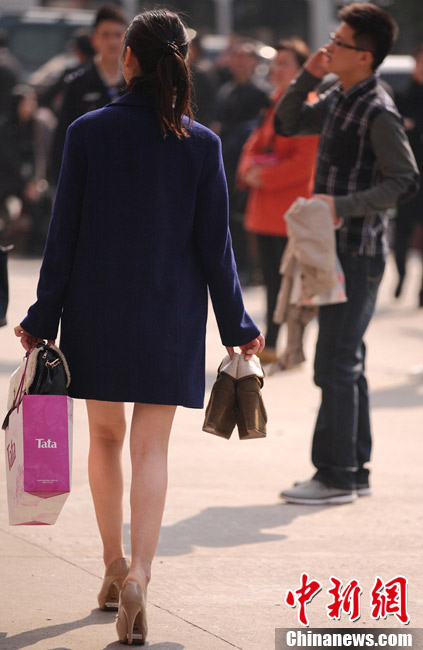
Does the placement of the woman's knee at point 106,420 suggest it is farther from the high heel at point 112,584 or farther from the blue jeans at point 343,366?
the blue jeans at point 343,366

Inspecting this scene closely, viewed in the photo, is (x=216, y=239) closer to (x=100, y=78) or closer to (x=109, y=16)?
(x=100, y=78)

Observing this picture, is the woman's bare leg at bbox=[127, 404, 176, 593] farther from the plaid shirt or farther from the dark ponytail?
the plaid shirt

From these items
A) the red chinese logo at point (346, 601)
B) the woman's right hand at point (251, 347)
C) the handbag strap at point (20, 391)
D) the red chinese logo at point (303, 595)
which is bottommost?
the red chinese logo at point (303, 595)

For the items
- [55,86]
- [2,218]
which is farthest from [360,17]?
[2,218]

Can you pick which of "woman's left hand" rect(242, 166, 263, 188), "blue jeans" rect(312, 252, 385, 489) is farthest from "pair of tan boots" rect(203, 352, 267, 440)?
"woman's left hand" rect(242, 166, 263, 188)

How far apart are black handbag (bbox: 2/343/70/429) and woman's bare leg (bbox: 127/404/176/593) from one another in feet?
0.91

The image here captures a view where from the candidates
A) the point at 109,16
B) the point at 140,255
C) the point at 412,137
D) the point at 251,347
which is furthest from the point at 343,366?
the point at 412,137

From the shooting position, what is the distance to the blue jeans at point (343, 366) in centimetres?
521

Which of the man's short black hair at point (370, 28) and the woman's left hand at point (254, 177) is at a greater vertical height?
the man's short black hair at point (370, 28)

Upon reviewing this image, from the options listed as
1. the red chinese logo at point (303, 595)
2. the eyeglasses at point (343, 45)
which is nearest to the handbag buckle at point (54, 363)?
the red chinese logo at point (303, 595)

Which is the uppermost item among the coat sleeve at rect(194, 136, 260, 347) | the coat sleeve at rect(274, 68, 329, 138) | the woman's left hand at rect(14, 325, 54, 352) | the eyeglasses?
the eyeglasses

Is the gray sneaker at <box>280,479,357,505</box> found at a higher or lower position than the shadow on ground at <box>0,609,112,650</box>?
lower

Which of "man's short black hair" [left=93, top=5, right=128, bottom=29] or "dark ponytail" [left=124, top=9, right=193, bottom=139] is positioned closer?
"dark ponytail" [left=124, top=9, right=193, bottom=139]

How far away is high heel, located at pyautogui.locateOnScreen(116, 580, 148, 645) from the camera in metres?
3.47
